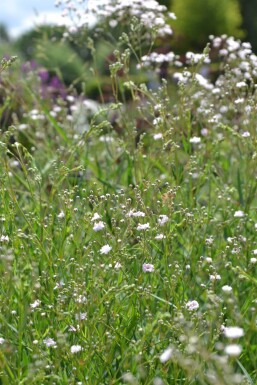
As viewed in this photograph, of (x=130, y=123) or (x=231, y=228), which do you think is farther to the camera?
(x=130, y=123)

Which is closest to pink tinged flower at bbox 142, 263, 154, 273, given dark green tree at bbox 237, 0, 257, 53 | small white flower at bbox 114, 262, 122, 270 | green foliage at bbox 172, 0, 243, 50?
small white flower at bbox 114, 262, 122, 270

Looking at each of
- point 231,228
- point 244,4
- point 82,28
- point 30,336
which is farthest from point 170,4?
point 30,336

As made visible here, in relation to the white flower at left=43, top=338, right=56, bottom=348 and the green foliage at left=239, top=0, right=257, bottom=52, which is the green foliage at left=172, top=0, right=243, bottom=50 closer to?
the green foliage at left=239, top=0, right=257, bottom=52

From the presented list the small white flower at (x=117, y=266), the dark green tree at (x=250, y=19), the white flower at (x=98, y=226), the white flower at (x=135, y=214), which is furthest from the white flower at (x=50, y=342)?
the dark green tree at (x=250, y=19)

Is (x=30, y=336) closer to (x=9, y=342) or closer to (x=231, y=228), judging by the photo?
(x=9, y=342)

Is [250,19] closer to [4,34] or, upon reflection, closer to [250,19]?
[250,19]

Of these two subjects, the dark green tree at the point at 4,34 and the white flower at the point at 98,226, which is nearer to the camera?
the white flower at the point at 98,226

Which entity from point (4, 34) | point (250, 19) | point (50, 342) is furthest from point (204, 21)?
point (50, 342)

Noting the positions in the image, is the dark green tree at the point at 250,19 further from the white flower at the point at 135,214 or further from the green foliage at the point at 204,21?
the white flower at the point at 135,214

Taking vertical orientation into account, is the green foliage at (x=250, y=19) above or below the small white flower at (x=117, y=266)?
below
